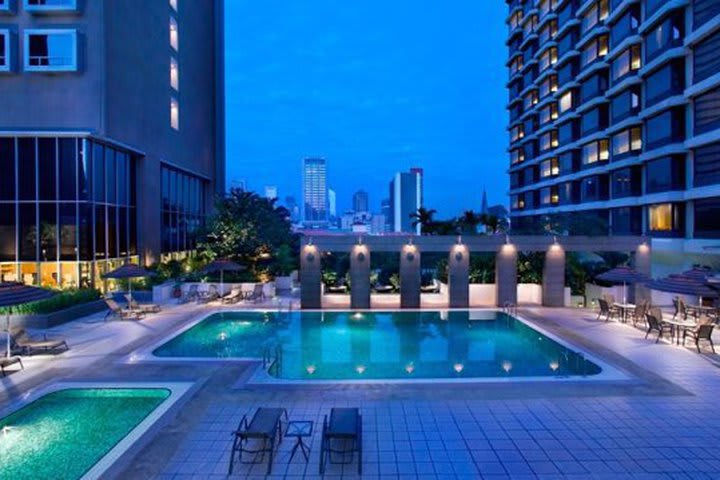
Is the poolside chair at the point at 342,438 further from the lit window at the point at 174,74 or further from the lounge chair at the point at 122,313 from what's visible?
the lit window at the point at 174,74

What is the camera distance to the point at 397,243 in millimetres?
19484

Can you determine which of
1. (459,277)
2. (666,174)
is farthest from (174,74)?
(666,174)

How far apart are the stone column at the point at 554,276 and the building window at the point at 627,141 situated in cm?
1593

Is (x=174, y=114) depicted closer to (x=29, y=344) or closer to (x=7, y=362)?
(x=29, y=344)

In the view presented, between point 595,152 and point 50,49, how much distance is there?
35.9 m

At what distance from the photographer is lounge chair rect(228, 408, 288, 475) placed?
6.80 meters

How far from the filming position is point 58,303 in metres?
17.0

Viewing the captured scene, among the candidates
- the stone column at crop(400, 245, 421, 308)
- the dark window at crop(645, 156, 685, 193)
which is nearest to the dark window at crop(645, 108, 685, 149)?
the dark window at crop(645, 156, 685, 193)

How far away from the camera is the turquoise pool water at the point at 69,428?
695 cm

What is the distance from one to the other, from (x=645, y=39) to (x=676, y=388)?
90.0 feet

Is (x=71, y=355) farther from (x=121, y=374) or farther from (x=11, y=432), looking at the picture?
(x=11, y=432)

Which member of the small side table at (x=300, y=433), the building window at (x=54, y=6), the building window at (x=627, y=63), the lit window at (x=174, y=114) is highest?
the building window at (x=627, y=63)

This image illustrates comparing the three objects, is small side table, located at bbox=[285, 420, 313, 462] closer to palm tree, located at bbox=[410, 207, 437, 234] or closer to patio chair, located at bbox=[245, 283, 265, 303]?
patio chair, located at bbox=[245, 283, 265, 303]

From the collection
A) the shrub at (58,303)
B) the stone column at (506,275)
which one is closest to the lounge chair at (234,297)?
the shrub at (58,303)
